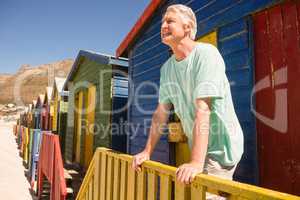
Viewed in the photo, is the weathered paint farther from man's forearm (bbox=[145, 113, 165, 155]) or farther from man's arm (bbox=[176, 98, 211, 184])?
man's arm (bbox=[176, 98, 211, 184])

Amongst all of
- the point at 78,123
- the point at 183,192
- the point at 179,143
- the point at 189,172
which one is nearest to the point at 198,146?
the point at 189,172

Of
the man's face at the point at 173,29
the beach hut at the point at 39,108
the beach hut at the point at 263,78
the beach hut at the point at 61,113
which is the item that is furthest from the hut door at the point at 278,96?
the beach hut at the point at 39,108

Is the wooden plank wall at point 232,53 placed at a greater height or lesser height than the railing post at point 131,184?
greater

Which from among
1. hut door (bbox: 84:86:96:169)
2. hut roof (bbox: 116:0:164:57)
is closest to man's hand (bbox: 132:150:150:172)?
hut roof (bbox: 116:0:164:57)

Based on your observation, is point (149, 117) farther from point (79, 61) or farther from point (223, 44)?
point (79, 61)

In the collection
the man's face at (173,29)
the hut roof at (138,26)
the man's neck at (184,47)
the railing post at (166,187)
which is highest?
the hut roof at (138,26)

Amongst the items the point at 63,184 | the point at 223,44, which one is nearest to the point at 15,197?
the point at 63,184

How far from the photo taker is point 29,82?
10606cm

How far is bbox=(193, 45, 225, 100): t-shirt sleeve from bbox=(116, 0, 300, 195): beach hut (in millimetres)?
1653

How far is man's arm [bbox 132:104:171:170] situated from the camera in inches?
88.8

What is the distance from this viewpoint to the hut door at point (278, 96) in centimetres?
306

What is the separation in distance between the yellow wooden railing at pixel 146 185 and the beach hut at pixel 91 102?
5.29 meters

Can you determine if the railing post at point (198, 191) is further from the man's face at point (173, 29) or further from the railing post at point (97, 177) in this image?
the railing post at point (97, 177)

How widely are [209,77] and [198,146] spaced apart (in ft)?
1.41
